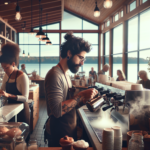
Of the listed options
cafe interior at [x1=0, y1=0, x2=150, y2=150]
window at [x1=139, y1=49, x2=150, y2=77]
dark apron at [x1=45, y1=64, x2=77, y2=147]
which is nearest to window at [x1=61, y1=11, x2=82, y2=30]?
cafe interior at [x1=0, y1=0, x2=150, y2=150]

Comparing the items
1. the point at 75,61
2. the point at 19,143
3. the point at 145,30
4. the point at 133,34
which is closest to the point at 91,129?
the point at 75,61

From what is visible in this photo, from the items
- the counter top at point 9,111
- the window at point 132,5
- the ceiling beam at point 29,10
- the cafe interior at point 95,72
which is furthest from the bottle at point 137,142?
the ceiling beam at point 29,10

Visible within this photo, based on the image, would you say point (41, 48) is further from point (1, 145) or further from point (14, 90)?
point (1, 145)

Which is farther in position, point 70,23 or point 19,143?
point 70,23

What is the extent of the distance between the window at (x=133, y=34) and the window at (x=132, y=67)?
282 millimetres

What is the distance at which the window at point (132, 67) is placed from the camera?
6562 mm

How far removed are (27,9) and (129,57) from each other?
16.0 ft

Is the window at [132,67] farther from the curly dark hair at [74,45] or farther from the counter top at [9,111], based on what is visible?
the curly dark hair at [74,45]

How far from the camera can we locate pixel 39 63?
1127 cm

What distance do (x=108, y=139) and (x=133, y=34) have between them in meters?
6.39

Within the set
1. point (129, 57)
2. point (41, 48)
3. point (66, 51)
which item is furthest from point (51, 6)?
point (66, 51)

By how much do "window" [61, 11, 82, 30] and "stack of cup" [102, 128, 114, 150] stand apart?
1059 centimetres

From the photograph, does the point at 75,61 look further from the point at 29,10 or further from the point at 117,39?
the point at 117,39

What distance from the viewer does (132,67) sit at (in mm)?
6844
